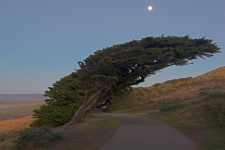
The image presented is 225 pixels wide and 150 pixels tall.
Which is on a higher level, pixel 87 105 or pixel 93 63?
pixel 93 63

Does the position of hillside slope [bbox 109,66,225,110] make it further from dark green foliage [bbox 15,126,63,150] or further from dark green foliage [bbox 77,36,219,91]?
dark green foliage [bbox 15,126,63,150]

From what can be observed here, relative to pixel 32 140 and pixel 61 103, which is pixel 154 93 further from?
pixel 32 140

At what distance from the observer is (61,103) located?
31.8 m

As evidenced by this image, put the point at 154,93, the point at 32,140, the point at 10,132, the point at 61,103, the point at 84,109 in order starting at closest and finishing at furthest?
1. the point at 32,140
2. the point at 84,109
3. the point at 10,132
4. the point at 61,103
5. the point at 154,93

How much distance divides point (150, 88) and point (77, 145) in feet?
164

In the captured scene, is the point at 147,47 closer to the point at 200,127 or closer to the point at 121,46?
the point at 121,46

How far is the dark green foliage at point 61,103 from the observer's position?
28750 millimetres

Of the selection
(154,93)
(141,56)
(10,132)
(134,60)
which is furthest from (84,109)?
(154,93)

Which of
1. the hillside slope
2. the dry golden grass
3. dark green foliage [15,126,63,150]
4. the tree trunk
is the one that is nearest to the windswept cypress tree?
the tree trunk

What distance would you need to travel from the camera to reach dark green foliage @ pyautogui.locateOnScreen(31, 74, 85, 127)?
94.3 feet

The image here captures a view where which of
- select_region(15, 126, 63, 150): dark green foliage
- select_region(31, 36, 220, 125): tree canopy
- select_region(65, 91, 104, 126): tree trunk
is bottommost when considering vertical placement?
select_region(15, 126, 63, 150): dark green foliage

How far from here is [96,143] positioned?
12.9m

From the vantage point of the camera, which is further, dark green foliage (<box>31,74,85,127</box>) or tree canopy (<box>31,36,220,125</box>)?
dark green foliage (<box>31,74,85,127</box>)

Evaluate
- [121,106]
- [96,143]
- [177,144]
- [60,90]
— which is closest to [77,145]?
[96,143]
